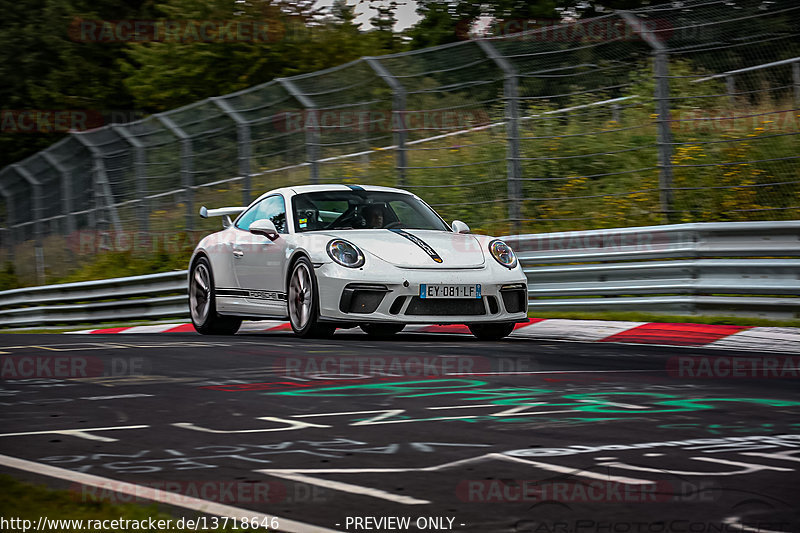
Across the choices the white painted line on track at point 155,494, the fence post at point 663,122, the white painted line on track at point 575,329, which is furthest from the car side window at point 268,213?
the white painted line on track at point 155,494

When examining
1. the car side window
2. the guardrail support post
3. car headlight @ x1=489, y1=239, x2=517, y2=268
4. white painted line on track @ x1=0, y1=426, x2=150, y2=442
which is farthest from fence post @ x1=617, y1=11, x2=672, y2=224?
white painted line on track @ x1=0, y1=426, x2=150, y2=442

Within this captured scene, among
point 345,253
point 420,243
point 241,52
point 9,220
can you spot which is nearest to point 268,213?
point 345,253

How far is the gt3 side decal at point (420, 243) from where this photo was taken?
9.44m

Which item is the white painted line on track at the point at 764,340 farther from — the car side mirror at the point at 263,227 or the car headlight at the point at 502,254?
the car side mirror at the point at 263,227

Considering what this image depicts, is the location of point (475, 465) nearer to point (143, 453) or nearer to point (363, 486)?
point (363, 486)

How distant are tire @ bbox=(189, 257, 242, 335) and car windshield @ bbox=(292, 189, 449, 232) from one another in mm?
1584

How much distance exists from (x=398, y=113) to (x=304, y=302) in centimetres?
448

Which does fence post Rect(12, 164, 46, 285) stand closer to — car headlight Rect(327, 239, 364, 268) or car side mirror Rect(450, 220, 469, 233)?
car side mirror Rect(450, 220, 469, 233)

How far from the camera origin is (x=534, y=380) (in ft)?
22.2

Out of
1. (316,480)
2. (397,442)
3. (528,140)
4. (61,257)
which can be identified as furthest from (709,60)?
(61,257)

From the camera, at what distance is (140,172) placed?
19.4 meters

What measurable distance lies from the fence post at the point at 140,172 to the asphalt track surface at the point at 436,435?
36.0 feet

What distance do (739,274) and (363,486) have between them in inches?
271

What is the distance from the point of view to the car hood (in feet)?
30.8
